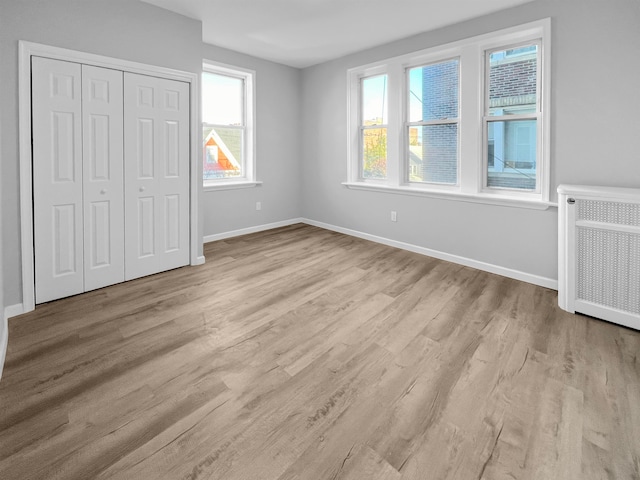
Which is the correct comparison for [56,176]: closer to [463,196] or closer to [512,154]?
[463,196]

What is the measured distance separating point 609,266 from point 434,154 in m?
2.26

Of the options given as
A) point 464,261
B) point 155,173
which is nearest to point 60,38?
point 155,173

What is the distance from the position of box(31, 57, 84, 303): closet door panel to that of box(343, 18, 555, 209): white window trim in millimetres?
3379

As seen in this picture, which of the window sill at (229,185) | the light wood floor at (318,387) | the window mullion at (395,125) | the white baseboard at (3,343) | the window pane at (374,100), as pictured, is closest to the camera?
the light wood floor at (318,387)

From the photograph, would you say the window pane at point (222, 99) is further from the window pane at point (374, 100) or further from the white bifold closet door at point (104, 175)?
the window pane at point (374, 100)

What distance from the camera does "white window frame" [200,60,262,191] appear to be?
16.4 feet

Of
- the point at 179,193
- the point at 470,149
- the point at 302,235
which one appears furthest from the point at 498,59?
the point at 179,193

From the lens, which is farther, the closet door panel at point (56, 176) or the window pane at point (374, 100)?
the window pane at point (374, 100)

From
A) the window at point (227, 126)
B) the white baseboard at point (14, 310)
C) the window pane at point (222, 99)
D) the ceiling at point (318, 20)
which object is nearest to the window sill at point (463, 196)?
the window at point (227, 126)

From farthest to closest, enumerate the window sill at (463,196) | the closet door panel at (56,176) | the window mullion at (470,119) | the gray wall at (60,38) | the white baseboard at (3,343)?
1. the window mullion at (470,119)
2. the window sill at (463,196)
3. the closet door panel at (56,176)
4. the gray wall at (60,38)
5. the white baseboard at (3,343)

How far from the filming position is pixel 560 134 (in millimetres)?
3160

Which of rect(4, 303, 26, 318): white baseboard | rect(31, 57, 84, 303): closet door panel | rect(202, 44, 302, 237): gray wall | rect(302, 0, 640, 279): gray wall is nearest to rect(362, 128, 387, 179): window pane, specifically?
rect(302, 0, 640, 279): gray wall

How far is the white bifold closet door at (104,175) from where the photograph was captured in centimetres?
287

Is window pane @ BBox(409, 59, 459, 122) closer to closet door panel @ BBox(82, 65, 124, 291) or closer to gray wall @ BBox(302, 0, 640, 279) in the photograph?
gray wall @ BBox(302, 0, 640, 279)
